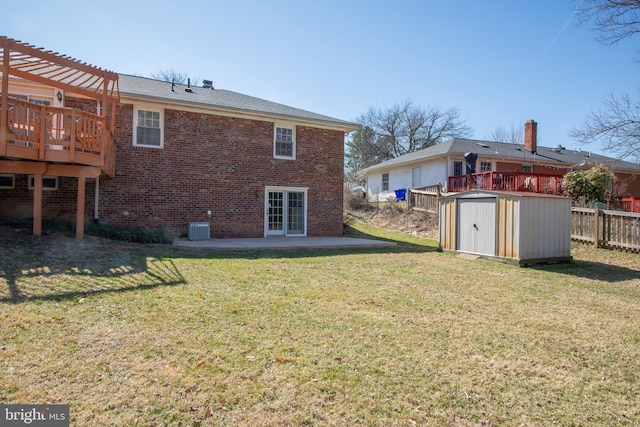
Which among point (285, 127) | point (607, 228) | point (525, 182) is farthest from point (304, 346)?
point (525, 182)

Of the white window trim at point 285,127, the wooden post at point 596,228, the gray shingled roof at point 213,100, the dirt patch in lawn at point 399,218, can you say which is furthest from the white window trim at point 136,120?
the wooden post at point 596,228

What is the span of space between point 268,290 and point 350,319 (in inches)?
68.0

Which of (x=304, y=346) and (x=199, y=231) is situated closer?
(x=304, y=346)

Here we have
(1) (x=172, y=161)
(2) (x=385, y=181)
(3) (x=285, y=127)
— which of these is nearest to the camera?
(1) (x=172, y=161)

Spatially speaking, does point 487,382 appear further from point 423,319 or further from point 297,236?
point 297,236

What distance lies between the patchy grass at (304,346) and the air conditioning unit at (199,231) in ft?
13.8

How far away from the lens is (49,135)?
28.8 ft

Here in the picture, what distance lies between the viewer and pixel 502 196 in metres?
9.93

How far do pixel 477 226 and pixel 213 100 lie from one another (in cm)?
934

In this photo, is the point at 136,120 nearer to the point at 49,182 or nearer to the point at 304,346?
the point at 49,182

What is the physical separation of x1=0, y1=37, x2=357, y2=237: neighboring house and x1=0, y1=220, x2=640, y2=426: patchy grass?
2.84 m

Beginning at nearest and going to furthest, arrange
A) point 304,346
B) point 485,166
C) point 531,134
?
point 304,346 → point 485,166 → point 531,134

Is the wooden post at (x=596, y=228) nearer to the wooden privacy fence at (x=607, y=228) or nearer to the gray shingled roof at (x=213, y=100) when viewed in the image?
the wooden privacy fence at (x=607, y=228)

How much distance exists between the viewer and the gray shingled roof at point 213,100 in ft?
39.3
